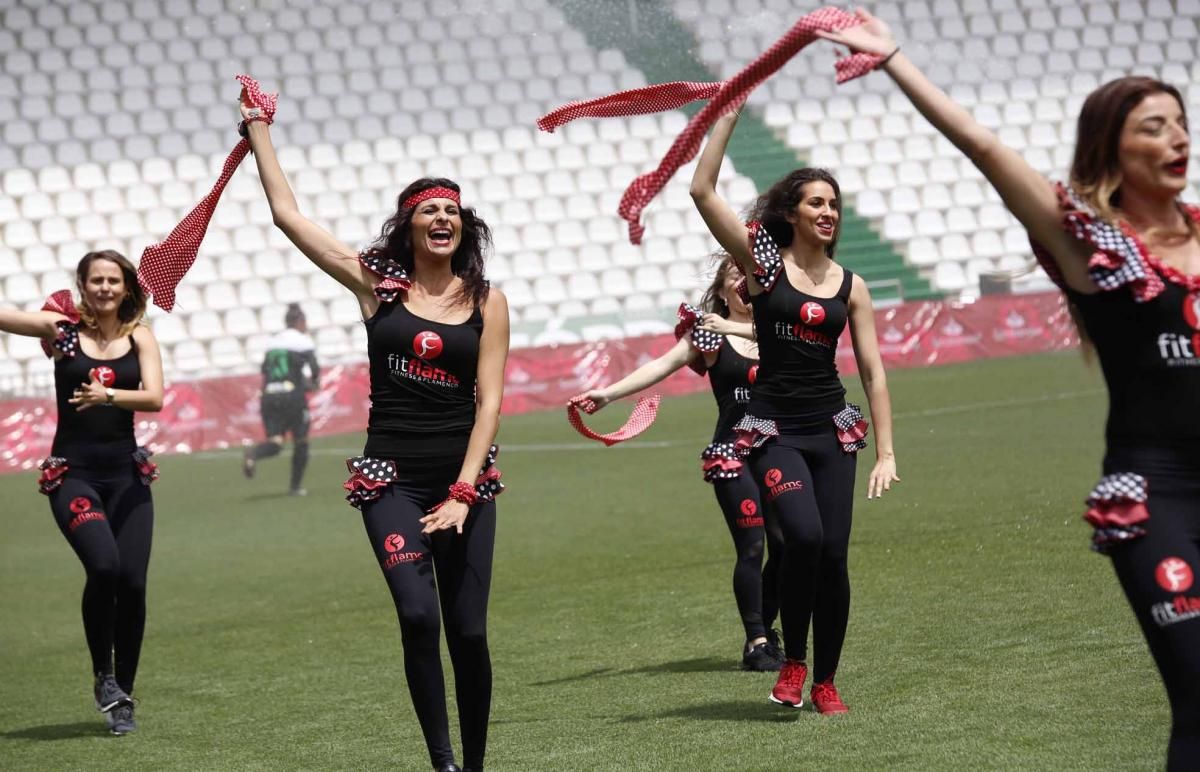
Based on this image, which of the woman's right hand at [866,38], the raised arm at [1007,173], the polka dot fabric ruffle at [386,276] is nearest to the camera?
the raised arm at [1007,173]

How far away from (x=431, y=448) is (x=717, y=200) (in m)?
1.51

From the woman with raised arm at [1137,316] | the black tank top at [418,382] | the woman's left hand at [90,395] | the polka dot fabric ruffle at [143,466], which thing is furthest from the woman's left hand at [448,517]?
the polka dot fabric ruffle at [143,466]

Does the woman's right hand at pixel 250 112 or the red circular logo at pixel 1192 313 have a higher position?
the woman's right hand at pixel 250 112

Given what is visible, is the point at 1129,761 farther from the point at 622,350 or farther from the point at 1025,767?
the point at 622,350

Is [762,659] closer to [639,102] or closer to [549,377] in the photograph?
[639,102]

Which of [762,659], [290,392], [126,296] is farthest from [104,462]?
[290,392]

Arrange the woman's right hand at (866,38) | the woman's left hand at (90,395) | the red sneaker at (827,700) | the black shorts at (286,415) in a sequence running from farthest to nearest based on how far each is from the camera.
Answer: the black shorts at (286,415) < the woman's left hand at (90,395) < the red sneaker at (827,700) < the woman's right hand at (866,38)

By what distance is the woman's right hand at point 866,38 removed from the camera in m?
3.49

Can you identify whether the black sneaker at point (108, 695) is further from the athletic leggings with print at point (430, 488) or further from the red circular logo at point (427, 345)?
the red circular logo at point (427, 345)

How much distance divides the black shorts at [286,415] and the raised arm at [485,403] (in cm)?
1302

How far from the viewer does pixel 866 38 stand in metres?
3.53

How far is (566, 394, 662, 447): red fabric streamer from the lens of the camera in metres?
6.79

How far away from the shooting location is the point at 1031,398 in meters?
20.3

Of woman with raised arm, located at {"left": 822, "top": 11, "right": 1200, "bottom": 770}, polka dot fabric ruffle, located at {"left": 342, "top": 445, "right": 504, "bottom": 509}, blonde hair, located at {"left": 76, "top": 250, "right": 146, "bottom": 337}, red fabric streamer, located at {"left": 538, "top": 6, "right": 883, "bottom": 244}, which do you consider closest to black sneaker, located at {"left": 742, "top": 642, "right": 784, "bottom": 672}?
polka dot fabric ruffle, located at {"left": 342, "top": 445, "right": 504, "bottom": 509}
